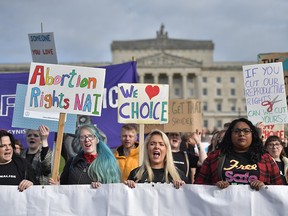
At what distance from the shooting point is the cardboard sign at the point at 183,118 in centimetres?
846

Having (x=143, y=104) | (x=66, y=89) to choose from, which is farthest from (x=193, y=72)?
(x=66, y=89)

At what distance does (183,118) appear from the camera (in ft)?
29.0

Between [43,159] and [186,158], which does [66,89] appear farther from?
[186,158]

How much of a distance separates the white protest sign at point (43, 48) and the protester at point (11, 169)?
306 centimetres

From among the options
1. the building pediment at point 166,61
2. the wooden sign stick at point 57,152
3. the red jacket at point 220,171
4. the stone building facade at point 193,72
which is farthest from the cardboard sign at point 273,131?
the building pediment at point 166,61

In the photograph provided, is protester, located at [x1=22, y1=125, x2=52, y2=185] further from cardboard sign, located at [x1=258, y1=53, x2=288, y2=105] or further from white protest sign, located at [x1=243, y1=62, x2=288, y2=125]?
cardboard sign, located at [x1=258, y1=53, x2=288, y2=105]

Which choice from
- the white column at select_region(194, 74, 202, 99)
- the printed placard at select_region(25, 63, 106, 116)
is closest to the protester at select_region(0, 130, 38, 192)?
the printed placard at select_region(25, 63, 106, 116)

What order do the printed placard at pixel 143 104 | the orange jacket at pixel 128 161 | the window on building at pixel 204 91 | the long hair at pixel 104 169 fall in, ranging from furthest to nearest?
the window on building at pixel 204 91 < the printed placard at pixel 143 104 < the orange jacket at pixel 128 161 < the long hair at pixel 104 169

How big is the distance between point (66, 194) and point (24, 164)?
0.46 m

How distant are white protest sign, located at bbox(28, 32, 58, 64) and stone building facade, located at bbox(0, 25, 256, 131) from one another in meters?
82.4

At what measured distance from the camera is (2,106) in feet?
28.9

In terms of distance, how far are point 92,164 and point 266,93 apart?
3607mm

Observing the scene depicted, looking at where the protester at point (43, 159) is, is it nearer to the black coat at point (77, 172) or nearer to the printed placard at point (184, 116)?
the black coat at point (77, 172)

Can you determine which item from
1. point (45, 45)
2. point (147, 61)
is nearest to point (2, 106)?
point (45, 45)
